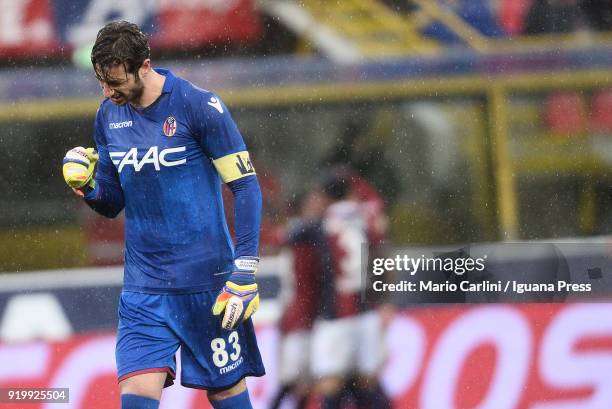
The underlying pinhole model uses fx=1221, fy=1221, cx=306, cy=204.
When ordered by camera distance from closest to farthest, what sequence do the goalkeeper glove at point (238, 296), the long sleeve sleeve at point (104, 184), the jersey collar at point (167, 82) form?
the goalkeeper glove at point (238, 296), the jersey collar at point (167, 82), the long sleeve sleeve at point (104, 184)

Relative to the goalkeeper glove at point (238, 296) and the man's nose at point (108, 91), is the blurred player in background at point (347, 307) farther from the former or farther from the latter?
the man's nose at point (108, 91)

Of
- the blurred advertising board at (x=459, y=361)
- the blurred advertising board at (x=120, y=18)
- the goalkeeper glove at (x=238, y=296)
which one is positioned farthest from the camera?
the blurred advertising board at (x=459, y=361)

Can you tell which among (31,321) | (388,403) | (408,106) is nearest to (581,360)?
(388,403)

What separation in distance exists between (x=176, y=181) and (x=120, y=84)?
379 mm

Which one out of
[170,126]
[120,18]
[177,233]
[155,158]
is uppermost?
[120,18]

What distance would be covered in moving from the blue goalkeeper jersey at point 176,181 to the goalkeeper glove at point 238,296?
0.16 ft

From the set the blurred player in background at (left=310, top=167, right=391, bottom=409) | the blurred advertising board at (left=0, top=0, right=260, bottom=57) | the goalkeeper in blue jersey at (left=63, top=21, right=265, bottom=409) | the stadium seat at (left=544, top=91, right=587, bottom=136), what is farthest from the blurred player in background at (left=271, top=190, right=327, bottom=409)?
the goalkeeper in blue jersey at (left=63, top=21, right=265, bottom=409)

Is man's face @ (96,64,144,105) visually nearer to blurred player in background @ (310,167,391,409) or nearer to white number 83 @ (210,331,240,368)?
white number 83 @ (210,331,240,368)

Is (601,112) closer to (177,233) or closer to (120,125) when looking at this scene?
(177,233)

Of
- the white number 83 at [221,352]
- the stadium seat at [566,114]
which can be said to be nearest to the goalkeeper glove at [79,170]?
the white number 83 at [221,352]

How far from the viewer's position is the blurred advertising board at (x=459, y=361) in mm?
5375

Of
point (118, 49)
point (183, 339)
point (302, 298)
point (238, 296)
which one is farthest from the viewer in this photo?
point (302, 298)

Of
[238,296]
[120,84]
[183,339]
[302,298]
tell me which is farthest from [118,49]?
[302,298]

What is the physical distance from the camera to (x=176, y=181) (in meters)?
4.05
